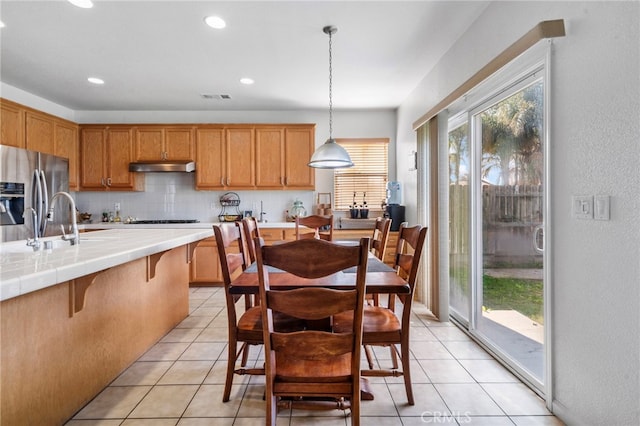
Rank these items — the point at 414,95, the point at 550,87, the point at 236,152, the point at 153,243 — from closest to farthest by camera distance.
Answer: the point at 550,87 < the point at 153,243 < the point at 414,95 < the point at 236,152

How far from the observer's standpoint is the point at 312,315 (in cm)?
121

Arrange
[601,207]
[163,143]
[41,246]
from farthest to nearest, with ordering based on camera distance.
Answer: [163,143] → [41,246] → [601,207]

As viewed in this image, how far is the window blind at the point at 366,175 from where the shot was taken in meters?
4.96

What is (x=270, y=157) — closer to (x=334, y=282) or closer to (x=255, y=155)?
(x=255, y=155)

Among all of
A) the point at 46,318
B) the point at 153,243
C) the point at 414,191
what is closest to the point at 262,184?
the point at 414,191

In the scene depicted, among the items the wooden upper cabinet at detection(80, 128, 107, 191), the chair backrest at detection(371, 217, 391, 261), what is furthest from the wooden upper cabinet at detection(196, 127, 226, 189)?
the chair backrest at detection(371, 217, 391, 261)

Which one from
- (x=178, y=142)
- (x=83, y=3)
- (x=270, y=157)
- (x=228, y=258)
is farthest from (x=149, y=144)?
(x=228, y=258)

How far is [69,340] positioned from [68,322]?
0.33 ft

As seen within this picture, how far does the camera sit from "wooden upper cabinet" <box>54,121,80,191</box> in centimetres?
427

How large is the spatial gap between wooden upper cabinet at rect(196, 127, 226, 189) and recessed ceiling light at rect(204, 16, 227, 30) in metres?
2.19

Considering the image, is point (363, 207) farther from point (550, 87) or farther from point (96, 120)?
point (96, 120)

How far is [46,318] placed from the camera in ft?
5.26

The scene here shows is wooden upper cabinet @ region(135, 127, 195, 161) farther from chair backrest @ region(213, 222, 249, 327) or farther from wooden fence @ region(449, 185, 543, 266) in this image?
wooden fence @ region(449, 185, 543, 266)

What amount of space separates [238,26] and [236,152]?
7.35 ft
